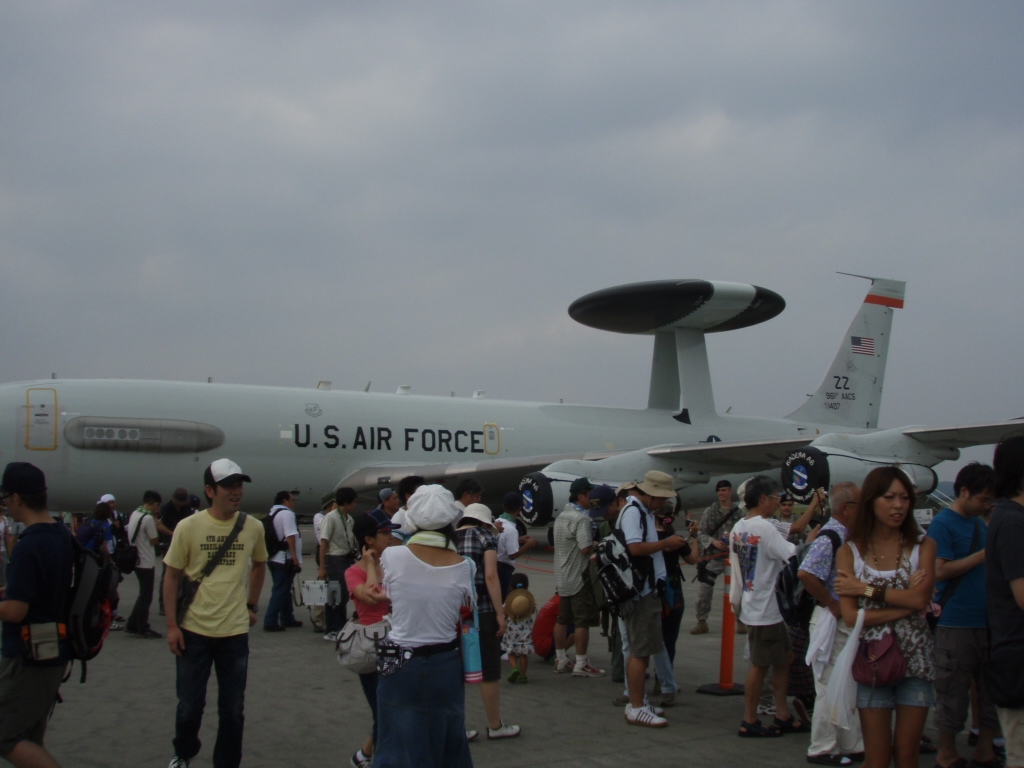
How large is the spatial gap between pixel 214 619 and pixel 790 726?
3.45 meters

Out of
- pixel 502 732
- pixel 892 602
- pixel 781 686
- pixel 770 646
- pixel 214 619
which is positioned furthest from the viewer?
pixel 781 686

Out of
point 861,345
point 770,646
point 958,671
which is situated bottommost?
point 770,646

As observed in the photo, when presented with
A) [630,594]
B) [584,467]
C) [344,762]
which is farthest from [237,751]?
[584,467]

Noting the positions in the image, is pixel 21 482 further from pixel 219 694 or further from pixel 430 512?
pixel 430 512

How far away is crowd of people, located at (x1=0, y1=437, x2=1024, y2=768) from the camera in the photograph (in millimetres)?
3316

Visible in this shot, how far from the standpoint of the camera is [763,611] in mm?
5121

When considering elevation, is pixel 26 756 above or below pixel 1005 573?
below

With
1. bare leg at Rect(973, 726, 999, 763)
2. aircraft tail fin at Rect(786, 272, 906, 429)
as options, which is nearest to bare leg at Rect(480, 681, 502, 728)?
bare leg at Rect(973, 726, 999, 763)

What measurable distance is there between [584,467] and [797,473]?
3879 millimetres

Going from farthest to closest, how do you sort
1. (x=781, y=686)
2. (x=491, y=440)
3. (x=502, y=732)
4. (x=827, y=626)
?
(x=491, y=440) < (x=781, y=686) < (x=502, y=732) < (x=827, y=626)

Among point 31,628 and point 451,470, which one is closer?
point 31,628

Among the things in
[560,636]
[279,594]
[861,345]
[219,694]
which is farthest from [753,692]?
[861,345]

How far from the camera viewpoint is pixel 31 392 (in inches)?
553

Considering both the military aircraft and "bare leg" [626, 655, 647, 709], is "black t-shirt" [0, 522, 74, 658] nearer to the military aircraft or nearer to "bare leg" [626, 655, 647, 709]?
"bare leg" [626, 655, 647, 709]
